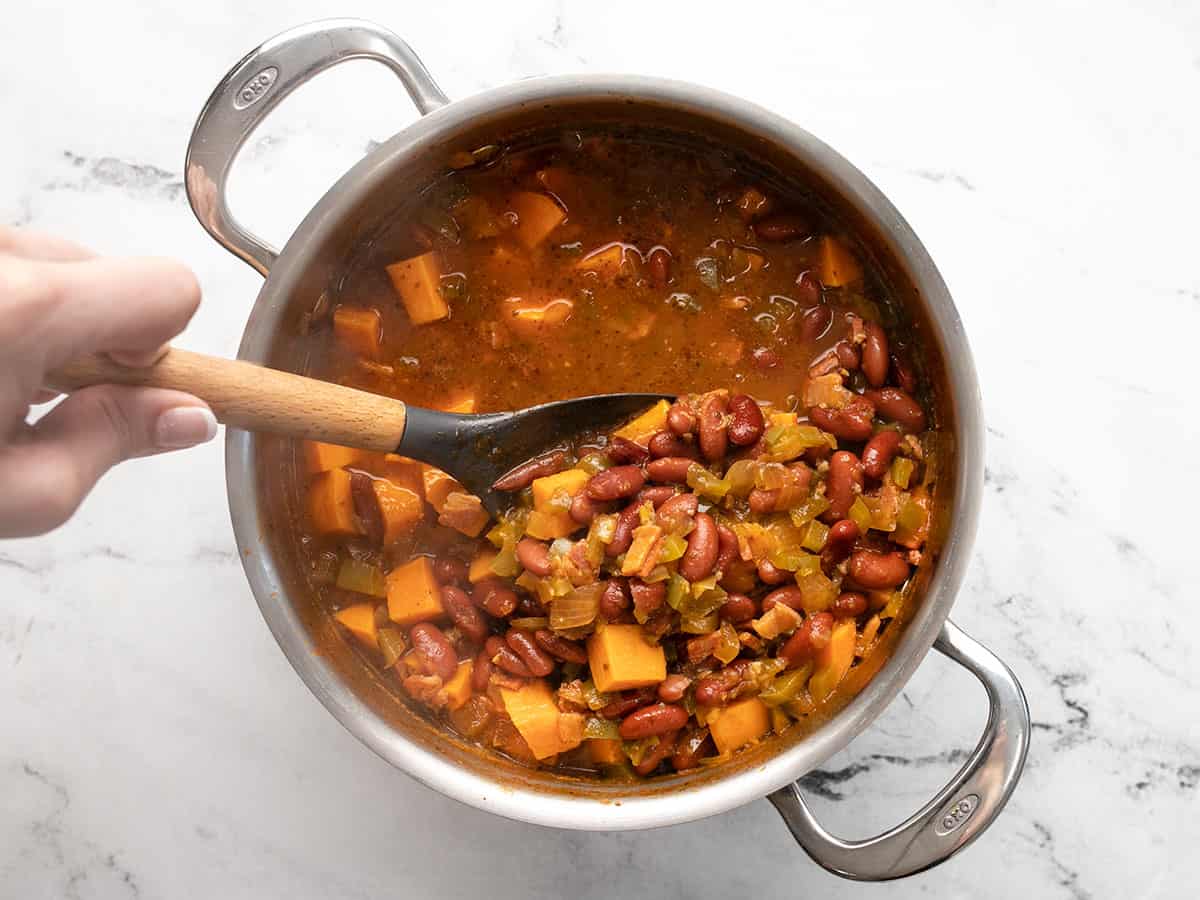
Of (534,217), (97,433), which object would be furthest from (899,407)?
(97,433)

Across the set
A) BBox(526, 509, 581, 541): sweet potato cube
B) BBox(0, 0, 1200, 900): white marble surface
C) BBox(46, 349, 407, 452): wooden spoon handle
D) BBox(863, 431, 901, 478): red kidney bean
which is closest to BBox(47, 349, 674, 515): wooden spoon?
BBox(46, 349, 407, 452): wooden spoon handle

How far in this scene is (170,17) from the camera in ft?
8.24

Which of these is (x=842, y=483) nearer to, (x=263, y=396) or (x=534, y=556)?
(x=534, y=556)

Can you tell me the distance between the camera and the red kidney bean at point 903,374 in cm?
228

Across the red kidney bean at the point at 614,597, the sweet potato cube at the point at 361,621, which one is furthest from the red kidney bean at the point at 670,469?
the sweet potato cube at the point at 361,621

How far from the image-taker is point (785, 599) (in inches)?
85.7

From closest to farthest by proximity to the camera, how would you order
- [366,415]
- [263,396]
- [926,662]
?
[263,396], [366,415], [926,662]

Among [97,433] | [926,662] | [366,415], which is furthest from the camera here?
[926,662]

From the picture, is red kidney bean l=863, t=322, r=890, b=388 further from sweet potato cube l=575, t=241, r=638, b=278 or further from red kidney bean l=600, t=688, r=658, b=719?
red kidney bean l=600, t=688, r=658, b=719

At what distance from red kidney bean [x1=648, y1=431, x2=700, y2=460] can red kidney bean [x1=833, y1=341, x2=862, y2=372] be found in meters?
0.35

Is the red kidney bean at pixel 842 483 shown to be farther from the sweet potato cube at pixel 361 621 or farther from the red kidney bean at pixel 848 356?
the sweet potato cube at pixel 361 621

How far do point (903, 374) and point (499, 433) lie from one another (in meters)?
0.83

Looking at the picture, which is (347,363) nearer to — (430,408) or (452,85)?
(430,408)

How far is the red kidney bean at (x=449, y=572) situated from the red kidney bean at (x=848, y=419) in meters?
0.77
